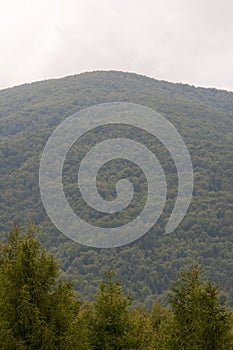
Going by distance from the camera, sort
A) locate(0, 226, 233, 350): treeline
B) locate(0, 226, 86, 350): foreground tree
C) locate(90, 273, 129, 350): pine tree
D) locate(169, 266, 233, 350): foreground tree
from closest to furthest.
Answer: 1. locate(0, 226, 86, 350): foreground tree
2. locate(0, 226, 233, 350): treeline
3. locate(169, 266, 233, 350): foreground tree
4. locate(90, 273, 129, 350): pine tree

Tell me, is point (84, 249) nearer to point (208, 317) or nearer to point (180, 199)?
point (180, 199)

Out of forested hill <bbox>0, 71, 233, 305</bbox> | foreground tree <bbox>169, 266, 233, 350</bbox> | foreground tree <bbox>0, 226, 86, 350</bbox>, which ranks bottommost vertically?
foreground tree <bbox>0, 226, 86, 350</bbox>

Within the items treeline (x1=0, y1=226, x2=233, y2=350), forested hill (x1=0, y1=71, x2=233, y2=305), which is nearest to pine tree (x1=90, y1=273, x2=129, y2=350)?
treeline (x1=0, y1=226, x2=233, y2=350)

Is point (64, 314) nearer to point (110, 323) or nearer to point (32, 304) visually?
point (32, 304)

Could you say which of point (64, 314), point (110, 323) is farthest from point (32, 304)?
point (110, 323)

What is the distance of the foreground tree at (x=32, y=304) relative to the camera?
48.4 ft

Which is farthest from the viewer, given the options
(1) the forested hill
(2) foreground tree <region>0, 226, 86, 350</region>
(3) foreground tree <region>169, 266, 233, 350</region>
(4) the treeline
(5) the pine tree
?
(1) the forested hill

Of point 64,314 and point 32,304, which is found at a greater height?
point 64,314

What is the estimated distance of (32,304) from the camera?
1486 cm

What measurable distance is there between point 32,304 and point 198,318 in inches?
213

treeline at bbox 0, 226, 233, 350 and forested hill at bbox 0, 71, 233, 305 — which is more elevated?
forested hill at bbox 0, 71, 233, 305

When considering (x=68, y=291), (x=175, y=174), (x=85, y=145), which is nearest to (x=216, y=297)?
(x=68, y=291)

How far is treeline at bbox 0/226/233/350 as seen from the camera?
14867 mm

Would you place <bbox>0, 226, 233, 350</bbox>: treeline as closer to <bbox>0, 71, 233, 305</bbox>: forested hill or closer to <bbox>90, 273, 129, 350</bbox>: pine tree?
<bbox>90, 273, 129, 350</bbox>: pine tree
